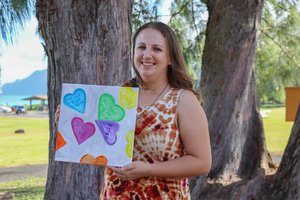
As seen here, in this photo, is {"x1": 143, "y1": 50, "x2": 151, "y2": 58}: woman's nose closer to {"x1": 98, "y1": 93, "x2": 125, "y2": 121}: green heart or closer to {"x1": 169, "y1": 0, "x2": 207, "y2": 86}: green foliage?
{"x1": 98, "y1": 93, "x2": 125, "y2": 121}: green heart

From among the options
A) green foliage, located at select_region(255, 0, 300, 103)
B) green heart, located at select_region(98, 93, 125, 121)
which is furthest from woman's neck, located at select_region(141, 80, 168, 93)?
green foliage, located at select_region(255, 0, 300, 103)

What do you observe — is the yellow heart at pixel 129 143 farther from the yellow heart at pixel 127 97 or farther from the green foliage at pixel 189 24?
the green foliage at pixel 189 24

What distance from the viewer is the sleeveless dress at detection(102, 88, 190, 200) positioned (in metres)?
1.36

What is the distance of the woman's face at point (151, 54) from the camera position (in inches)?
55.5

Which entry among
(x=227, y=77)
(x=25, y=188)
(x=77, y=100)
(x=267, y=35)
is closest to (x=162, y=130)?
(x=77, y=100)

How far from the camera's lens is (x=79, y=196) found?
255cm

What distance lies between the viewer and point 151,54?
141 cm

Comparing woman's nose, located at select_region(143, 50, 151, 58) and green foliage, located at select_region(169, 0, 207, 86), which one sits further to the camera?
green foliage, located at select_region(169, 0, 207, 86)

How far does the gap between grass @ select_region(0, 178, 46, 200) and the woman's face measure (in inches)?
154

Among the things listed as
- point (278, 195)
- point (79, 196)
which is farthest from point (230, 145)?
point (79, 196)

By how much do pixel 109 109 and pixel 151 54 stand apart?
0.21m

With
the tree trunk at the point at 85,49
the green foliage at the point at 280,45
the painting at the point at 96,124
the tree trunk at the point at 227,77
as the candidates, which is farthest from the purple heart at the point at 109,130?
the green foliage at the point at 280,45

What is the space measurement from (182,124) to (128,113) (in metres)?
0.16

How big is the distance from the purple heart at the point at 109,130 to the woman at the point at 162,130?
0.22ft
